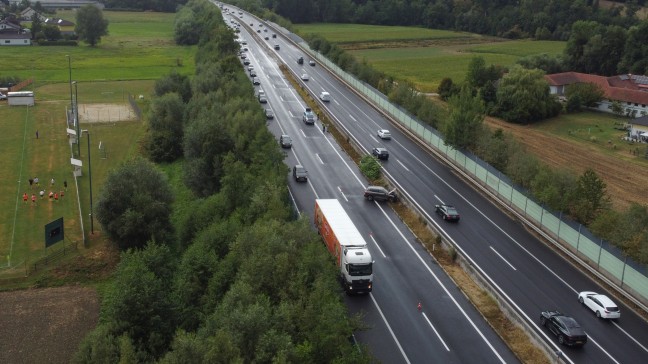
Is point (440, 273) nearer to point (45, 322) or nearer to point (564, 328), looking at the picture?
point (564, 328)

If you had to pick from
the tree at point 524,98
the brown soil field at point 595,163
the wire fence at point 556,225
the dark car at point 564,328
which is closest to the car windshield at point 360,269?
the dark car at point 564,328

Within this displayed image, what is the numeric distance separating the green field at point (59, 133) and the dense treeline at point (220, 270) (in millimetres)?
6898

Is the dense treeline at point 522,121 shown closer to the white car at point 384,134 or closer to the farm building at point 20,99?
the white car at point 384,134

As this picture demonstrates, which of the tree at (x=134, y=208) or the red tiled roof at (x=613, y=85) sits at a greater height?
the red tiled roof at (x=613, y=85)

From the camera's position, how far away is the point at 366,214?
50.3 meters

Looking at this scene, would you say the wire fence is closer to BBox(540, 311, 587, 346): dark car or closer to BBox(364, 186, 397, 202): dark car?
BBox(540, 311, 587, 346): dark car

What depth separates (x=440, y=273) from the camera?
4103cm

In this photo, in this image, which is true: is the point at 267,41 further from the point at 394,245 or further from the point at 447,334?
the point at 447,334

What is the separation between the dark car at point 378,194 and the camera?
2094 inches

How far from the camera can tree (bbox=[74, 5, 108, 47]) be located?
159m

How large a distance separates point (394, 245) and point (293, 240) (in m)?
12.7

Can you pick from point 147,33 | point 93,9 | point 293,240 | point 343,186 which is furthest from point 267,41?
point 293,240

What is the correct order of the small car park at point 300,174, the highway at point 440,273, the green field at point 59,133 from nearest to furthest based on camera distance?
the highway at point 440,273 → the green field at point 59,133 → the small car park at point 300,174

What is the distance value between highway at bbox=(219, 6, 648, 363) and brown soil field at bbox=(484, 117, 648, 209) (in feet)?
54.3
